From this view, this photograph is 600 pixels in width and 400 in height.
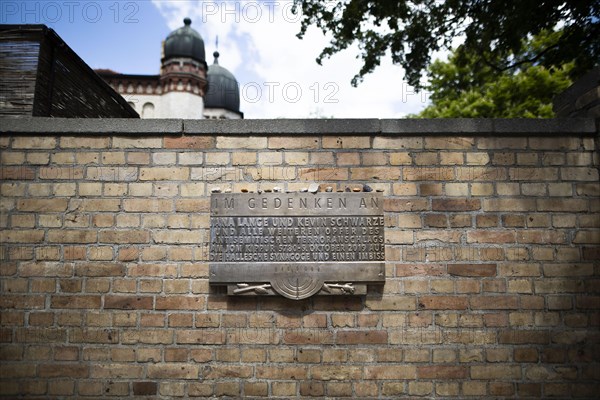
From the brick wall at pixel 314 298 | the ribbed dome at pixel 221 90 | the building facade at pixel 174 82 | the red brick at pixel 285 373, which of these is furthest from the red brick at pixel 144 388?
the ribbed dome at pixel 221 90

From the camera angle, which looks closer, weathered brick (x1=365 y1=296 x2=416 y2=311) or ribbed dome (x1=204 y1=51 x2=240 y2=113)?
weathered brick (x1=365 y1=296 x2=416 y2=311)

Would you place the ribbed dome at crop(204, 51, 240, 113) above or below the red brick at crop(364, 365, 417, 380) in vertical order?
above

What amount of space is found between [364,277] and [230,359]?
114cm

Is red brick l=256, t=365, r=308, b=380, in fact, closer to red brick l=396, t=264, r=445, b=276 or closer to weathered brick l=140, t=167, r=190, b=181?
red brick l=396, t=264, r=445, b=276

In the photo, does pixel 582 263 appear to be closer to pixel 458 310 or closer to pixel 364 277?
pixel 458 310

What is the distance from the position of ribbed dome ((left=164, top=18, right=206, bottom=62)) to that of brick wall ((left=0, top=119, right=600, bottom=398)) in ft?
59.8

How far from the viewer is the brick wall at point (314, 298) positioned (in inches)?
120

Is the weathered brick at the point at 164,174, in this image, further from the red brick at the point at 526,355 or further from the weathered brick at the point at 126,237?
the red brick at the point at 526,355

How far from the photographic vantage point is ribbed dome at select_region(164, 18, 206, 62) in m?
20.0

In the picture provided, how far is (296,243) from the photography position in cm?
310

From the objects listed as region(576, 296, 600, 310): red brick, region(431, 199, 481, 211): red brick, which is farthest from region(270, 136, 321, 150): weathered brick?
region(576, 296, 600, 310): red brick

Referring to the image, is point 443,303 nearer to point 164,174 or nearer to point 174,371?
point 174,371

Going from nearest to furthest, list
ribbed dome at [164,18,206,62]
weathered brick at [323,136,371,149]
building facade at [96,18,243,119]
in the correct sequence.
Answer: weathered brick at [323,136,371,149] → building facade at [96,18,243,119] → ribbed dome at [164,18,206,62]

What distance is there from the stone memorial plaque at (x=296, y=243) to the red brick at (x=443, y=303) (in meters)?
0.37
